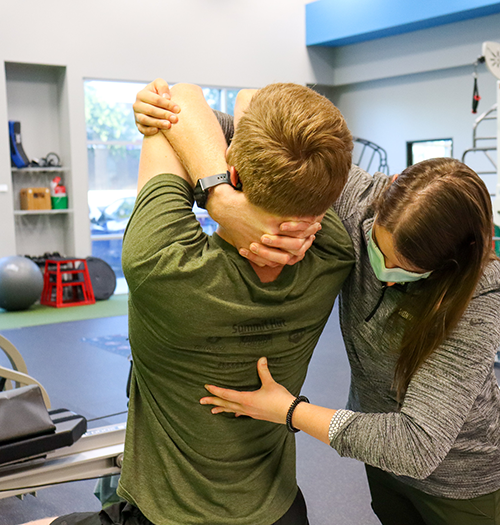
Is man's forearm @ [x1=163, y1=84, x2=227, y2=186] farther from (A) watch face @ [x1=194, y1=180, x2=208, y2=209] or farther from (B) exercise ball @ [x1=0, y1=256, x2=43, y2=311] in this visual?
(B) exercise ball @ [x1=0, y1=256, x2=43, y2=311]

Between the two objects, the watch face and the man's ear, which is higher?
the man's ear

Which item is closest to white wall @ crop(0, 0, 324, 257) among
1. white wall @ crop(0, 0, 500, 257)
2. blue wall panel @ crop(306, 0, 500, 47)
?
white wall @ crop(0, 0, 500, 257)

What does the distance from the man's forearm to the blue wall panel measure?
7.94m

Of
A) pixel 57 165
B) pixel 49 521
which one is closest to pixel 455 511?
pixel 49 521

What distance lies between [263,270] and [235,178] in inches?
7.0

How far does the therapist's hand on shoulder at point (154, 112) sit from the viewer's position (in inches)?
46.3

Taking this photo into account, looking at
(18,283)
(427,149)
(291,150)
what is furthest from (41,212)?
(291,150)

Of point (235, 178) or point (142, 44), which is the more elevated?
point (142, 44)

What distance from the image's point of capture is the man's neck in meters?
1.09

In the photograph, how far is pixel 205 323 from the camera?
1.02 metres

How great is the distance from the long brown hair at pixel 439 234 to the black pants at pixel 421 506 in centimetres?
37

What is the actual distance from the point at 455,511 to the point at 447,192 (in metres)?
0.75

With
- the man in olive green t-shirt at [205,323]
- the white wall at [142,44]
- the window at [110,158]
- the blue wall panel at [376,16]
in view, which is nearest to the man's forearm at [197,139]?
the man in olive green t-shirt at [205,323]

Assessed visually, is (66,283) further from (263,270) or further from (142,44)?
(263,270)
